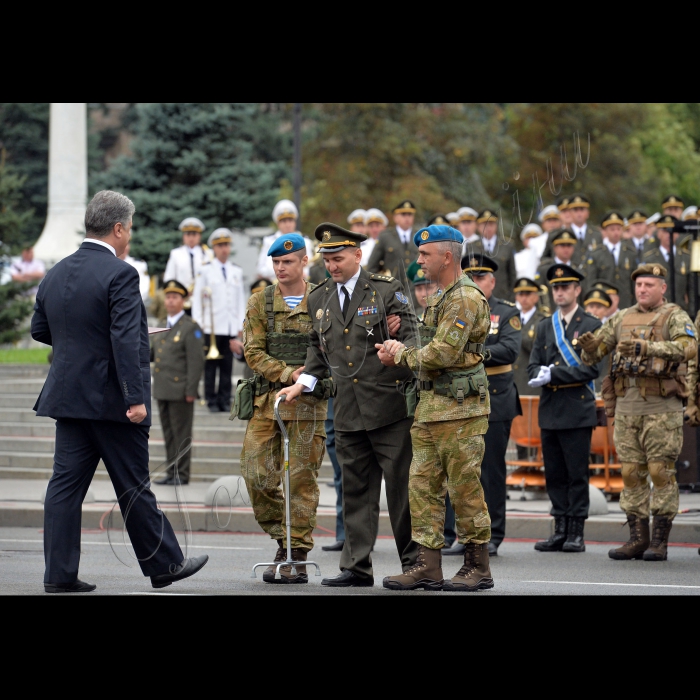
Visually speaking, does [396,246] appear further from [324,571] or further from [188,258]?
[324,571]

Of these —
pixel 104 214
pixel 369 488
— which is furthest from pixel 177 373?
pixel 104 214

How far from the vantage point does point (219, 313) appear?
712 inches

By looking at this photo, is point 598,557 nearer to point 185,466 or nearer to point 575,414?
point 575,414

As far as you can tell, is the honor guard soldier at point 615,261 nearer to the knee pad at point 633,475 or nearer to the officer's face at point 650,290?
the officer's face at point 650,290

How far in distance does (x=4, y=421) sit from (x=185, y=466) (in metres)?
4.88

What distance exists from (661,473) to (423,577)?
3230mm

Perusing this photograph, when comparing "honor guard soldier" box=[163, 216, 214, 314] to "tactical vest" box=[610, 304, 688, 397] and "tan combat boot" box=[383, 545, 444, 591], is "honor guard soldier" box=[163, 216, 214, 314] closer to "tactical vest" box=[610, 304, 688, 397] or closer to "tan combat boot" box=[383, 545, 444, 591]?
"tactical vest" box=[610, 304, 688, 397]

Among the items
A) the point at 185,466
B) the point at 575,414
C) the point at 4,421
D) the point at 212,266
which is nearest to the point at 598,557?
the point at 575,414

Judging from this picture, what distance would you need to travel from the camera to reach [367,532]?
8430 mm

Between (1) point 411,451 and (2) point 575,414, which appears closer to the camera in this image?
(1) point 411,451

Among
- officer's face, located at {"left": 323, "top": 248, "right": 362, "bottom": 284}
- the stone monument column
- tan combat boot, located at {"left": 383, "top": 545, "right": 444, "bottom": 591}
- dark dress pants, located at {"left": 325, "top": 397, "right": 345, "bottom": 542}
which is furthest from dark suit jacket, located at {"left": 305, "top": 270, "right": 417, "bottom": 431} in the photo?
the stone monument column

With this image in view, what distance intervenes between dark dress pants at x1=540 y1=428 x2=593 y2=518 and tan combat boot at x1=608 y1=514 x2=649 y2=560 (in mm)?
584

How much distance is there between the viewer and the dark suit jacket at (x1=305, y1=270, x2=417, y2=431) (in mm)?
8375


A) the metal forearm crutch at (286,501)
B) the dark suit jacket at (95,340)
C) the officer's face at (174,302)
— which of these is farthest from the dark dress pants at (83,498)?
the officer's face at (174,302)
